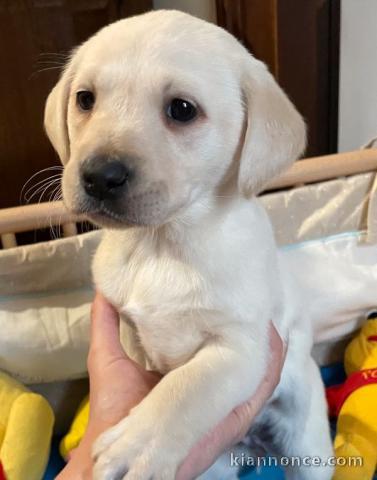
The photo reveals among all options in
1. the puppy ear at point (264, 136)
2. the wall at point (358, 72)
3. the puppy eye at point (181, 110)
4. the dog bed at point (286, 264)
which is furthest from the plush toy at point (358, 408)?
the puppy eye at point (181, 110)

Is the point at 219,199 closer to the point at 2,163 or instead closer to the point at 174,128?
the point at 174,128

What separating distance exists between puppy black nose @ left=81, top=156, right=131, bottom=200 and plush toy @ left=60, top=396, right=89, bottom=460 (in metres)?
0.92

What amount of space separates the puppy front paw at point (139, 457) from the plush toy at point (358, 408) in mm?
742

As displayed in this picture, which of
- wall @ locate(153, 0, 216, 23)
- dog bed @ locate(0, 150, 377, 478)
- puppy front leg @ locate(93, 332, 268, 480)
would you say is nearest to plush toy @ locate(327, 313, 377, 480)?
dog bed @ locate(0, 150, 377, 478)

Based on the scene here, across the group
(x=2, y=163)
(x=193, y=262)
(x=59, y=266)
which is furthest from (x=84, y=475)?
(x=2, y=163)

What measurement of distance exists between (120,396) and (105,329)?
0.17 m

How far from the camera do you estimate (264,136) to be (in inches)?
37.9

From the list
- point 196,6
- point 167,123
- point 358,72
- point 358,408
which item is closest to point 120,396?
point 167,123

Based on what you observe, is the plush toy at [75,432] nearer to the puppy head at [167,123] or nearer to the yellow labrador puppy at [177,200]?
the yellow labrador puppy at [177,200]

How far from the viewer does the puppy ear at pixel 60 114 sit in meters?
1.09

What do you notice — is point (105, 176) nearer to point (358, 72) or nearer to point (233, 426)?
point (233, 426)

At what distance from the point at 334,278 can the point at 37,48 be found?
57.8 inches

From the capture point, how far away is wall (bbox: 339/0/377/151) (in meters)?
2.04

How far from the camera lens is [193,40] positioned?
958 mm
